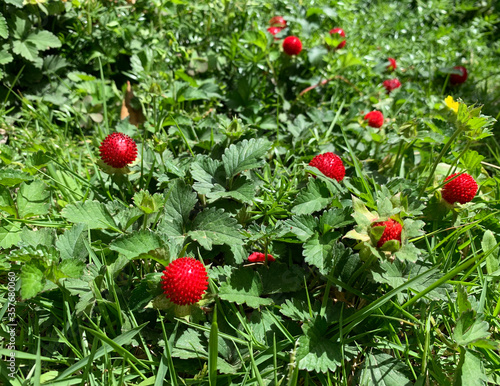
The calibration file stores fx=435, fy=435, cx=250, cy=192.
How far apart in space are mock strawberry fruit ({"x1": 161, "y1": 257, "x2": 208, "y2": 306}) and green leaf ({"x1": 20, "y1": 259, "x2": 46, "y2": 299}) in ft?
1.29

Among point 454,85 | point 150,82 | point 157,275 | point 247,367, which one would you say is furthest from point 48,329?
point 454,85

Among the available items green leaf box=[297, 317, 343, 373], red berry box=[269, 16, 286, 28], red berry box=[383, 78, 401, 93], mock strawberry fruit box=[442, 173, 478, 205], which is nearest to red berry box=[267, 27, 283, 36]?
red berry box=[269, 16, 286, 28]

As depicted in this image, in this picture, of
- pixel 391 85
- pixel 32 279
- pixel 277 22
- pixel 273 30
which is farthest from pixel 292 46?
pixel 32 279

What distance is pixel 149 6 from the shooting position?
3.06 m

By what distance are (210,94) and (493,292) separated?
1.85 metres

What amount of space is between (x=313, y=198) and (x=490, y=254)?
781 millimetres

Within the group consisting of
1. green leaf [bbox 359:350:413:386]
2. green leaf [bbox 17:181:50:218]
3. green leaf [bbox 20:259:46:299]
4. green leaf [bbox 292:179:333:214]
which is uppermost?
green leaf [bbox 292:179:333:214]

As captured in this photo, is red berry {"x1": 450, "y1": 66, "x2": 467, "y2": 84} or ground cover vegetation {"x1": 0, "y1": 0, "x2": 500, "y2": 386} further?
red berry {"x1": 450, "y1": 66, "x2": 467, "y2": 84}

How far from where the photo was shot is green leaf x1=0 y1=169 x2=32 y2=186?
1839mm

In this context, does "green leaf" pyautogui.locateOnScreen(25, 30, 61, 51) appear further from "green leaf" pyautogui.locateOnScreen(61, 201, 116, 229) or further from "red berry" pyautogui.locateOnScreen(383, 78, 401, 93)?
"red berry" pyautogui.locateOnScreen(383, 78, 401, 93)

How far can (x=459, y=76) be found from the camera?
3375 mm

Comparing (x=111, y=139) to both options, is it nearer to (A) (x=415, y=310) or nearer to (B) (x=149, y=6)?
(A) (x=415, y=310)

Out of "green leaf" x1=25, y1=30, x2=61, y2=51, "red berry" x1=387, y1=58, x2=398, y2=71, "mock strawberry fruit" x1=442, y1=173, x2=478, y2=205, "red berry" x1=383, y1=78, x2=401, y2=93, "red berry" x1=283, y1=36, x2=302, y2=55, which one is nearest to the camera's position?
"mock strawberry fruit" x1=442, y1=173, x2=478, y2=205

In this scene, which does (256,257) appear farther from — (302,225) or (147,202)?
(147,202)
